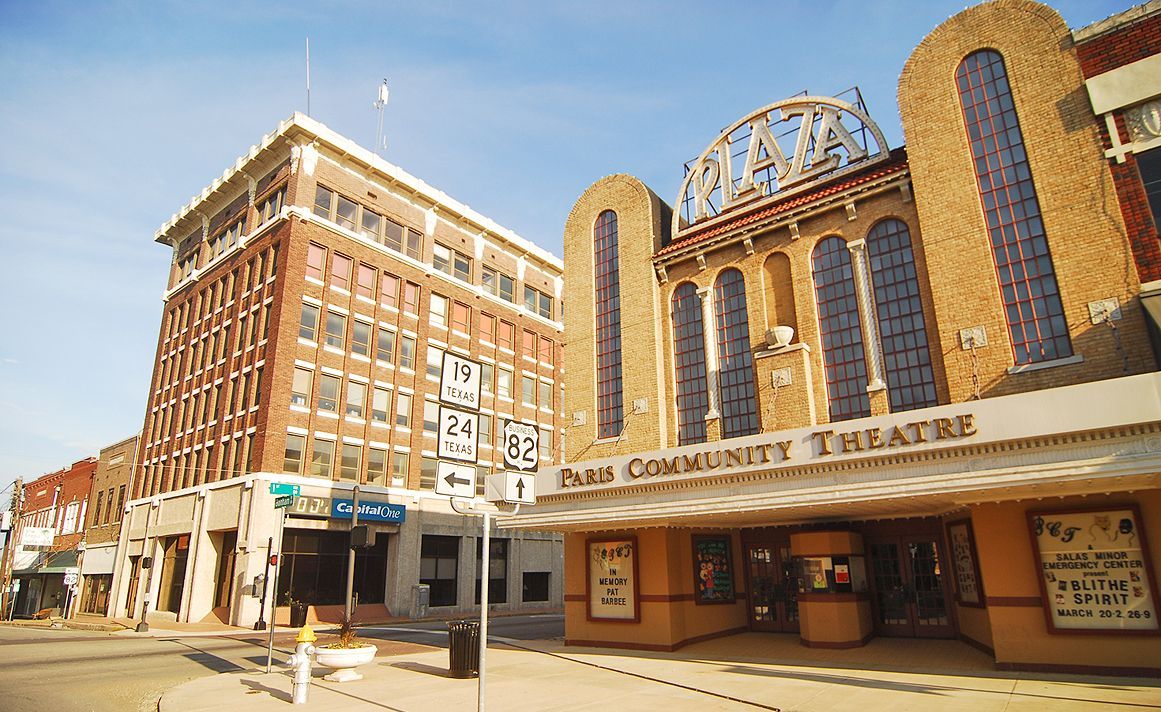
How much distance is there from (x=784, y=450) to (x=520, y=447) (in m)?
7.64

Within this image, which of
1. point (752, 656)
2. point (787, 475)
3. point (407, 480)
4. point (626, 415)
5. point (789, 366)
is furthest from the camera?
point (407, 480)

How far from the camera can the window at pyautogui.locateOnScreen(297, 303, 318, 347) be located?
116ft

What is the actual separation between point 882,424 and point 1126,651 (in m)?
5.63

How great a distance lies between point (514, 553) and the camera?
142 ft

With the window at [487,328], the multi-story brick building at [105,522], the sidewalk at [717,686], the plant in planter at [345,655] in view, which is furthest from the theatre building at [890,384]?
the multi-story brick building at [105,522]

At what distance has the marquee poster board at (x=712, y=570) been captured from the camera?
1941 cm

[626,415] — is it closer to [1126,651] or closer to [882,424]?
[882,424]

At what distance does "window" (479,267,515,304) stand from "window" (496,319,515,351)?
6.28 ft

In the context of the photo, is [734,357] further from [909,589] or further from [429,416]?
[429,416]

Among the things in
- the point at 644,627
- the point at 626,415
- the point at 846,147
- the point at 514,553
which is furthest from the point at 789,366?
the point at 514,553

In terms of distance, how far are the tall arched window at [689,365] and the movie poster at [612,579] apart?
3705 mm

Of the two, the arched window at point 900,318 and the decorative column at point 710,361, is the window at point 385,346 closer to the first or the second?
the decorative column at point 710,361

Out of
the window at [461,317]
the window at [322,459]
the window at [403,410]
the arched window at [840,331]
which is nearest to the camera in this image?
the arched window at [840,331]

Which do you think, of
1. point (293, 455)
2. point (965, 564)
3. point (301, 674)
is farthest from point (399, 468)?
point (965, 564)
